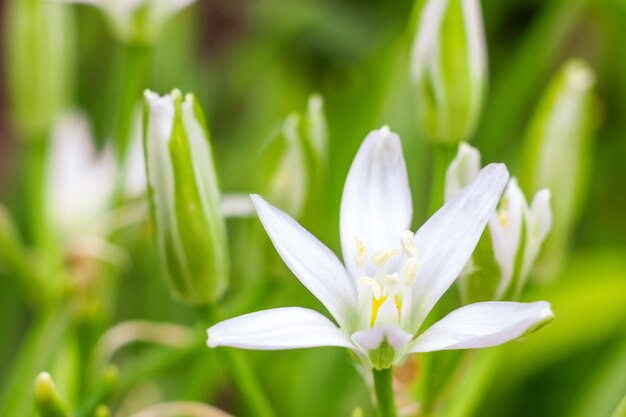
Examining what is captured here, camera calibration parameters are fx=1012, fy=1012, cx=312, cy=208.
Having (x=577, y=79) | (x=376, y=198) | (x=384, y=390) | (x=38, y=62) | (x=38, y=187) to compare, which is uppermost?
(x=38, y=62)

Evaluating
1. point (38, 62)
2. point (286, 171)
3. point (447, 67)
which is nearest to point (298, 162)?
point (286, 171)

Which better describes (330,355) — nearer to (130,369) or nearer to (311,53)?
(130,369)

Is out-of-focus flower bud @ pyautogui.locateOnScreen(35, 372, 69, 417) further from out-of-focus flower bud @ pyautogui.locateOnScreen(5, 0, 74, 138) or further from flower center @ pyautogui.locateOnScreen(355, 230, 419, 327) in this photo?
out-of-focus flower bud @ pyautogui.locateOnScreen(5, 0, 74, 138)

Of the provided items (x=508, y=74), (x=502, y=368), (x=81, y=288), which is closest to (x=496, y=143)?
(x=508, y=74)

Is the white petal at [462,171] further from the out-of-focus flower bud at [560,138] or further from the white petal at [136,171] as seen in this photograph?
the white petal at [136,171]

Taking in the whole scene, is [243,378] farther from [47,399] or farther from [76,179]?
[76,179]

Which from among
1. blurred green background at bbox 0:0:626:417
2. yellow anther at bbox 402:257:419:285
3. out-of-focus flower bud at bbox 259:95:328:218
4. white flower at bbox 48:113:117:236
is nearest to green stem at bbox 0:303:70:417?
blurred green background at bbox 0:0:626:417

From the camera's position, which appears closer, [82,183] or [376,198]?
[376,198]

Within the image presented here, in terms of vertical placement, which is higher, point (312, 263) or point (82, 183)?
point (82, 183)

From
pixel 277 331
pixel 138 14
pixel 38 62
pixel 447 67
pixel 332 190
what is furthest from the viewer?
pixel 332 190
